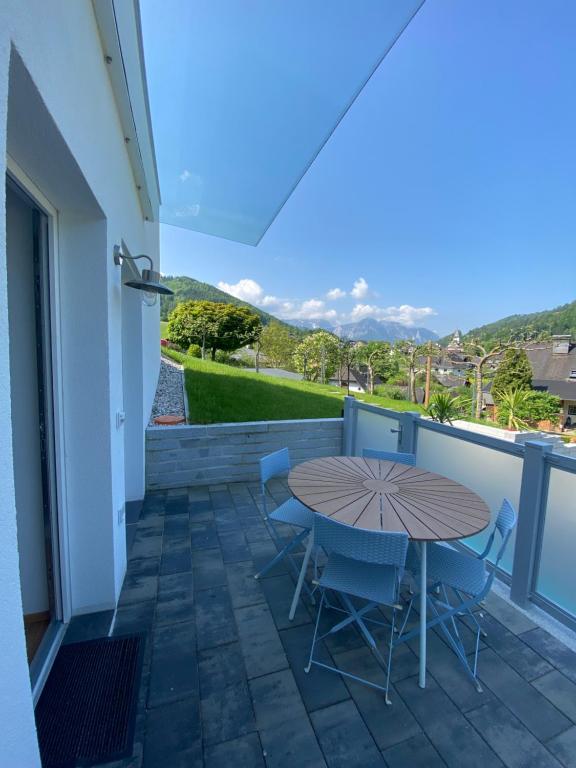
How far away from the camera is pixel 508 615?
2037 millimetres

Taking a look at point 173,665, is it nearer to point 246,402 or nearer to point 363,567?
point 363,567

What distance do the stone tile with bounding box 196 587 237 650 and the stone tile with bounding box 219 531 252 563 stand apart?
1.13 feet

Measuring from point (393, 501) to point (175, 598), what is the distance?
1.49 m

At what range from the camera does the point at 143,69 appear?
1967 millimetres

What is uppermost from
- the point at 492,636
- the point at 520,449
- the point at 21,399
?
the point at 21,399

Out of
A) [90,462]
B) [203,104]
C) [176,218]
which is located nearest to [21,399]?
[90,462]

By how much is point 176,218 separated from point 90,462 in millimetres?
4252

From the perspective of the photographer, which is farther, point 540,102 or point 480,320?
point 480,320

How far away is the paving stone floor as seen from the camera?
50.8 inches

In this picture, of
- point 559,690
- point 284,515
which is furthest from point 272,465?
point 559,690

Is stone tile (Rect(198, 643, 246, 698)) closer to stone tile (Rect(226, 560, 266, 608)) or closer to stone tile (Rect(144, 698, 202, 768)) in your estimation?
stone tile (Rect(144, 698, 202, 768))

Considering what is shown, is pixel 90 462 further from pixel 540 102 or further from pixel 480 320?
pixel 480 320

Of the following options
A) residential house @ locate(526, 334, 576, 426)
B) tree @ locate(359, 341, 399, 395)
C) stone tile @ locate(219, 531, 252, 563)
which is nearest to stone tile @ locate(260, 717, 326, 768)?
stone tile @ locate(219, 531, 252, 563)

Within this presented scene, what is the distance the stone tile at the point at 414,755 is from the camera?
49.4 inches
